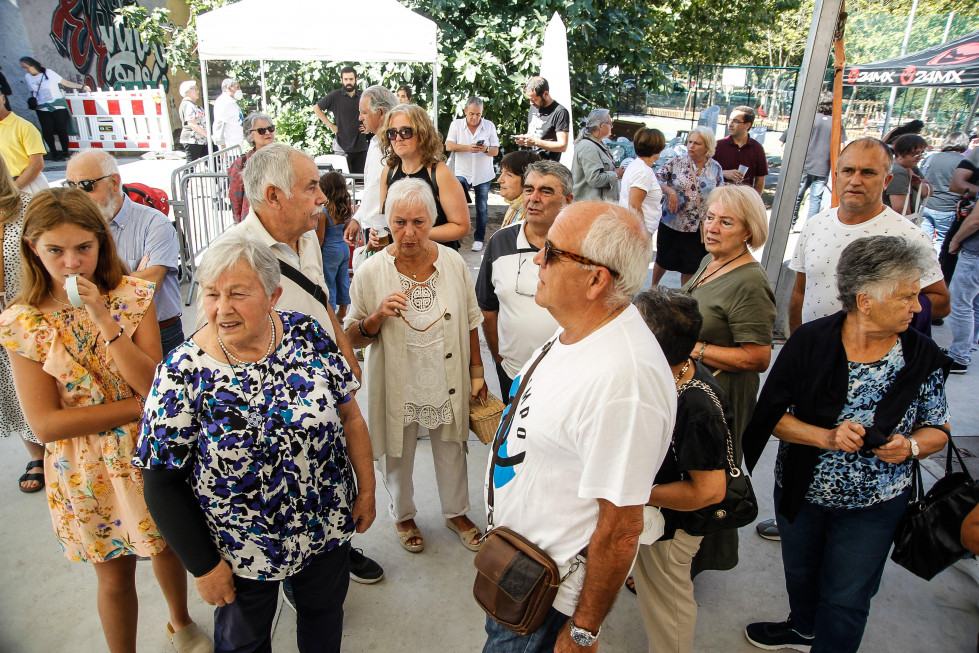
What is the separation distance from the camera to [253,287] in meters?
1.80

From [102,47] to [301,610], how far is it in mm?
19227

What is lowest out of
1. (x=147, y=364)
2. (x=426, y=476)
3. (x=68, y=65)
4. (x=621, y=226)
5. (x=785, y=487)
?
(x=426, y=476)

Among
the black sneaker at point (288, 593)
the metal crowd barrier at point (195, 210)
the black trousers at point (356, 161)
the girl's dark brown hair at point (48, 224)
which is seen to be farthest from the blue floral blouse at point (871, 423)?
the black trousers at point (356, 161)

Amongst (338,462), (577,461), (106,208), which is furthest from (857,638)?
(106,208)

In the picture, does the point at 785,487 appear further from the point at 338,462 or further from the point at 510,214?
the point at 510,214

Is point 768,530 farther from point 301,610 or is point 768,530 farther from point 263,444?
point 263,444

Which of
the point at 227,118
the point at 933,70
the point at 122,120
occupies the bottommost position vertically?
the point at 122,120

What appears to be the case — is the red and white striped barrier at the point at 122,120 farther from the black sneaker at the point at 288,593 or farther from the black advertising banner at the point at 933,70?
the black advertising banner at the point at 933,70

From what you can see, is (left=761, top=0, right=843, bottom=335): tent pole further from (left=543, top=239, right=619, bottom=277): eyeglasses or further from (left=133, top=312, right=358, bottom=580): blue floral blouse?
(left=133, top=312, right=358, bottom=580): blue floral blouse

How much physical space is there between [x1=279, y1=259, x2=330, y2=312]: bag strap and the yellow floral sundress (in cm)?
55

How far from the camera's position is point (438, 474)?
126 inches

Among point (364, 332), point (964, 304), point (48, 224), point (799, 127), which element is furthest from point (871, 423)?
point (964, 304)

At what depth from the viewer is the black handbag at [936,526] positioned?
2.16m

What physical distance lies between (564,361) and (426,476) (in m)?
2.40
